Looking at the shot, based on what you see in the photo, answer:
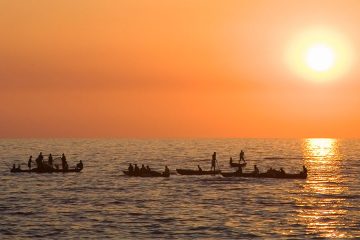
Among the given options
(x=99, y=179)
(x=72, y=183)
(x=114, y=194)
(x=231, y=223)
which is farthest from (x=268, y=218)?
(x=99, y=179)

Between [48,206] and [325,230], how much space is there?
27486mm

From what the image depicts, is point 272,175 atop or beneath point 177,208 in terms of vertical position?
atop

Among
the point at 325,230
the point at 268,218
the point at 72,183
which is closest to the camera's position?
the point at 325,230

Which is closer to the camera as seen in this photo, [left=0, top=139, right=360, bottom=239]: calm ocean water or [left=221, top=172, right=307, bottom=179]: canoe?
[left=0, top=139, right=360, bottom=239]: calm ocean water

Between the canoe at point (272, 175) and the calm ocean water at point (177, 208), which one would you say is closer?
the calm ocean water at point (177, 208)

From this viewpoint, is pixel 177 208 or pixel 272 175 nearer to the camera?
pixel 177 208

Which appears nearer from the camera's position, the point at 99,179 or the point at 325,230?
the point at 325,230

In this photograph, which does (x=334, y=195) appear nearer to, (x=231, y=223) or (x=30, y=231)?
(x=231, y=223)

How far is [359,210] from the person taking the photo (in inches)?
2662

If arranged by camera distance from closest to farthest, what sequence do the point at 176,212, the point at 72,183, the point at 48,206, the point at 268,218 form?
the point at 268,218 → the point at 176,212 → the point at 48,206 → the point at 72,183

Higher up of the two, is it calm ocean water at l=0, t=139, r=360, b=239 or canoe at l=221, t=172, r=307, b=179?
canoe at l=221, t=172, r=307, b=179

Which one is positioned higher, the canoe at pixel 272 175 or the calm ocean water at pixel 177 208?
the canoe at pixel 272 175

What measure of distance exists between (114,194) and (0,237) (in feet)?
→ 100

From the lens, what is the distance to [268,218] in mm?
61000
